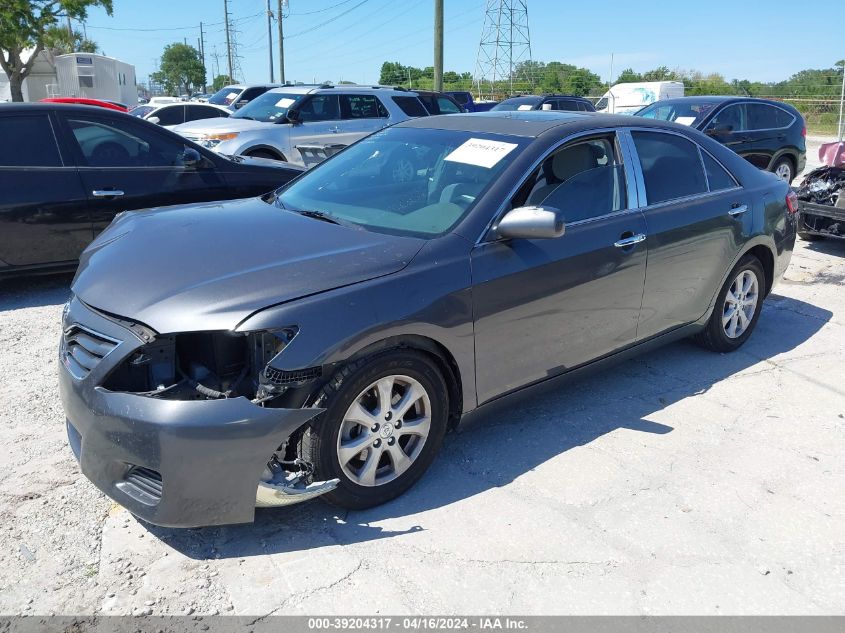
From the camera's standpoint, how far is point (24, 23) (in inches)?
1212

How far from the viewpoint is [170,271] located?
3.05 m

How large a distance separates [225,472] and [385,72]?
7677 centimetres

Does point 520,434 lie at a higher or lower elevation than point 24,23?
lower

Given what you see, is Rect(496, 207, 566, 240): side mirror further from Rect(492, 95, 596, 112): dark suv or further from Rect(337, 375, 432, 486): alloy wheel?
Rect(492, 95, 596, 112): dark suv

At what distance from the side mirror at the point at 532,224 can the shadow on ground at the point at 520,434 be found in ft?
2.88

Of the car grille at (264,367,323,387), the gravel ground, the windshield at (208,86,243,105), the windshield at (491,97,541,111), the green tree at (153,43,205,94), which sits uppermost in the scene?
the green tree at (153,43,205,94)

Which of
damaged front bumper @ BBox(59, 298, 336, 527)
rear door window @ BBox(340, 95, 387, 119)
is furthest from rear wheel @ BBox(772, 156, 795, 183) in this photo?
damaged front bumper @ BBox(59, 298, 336, 527)

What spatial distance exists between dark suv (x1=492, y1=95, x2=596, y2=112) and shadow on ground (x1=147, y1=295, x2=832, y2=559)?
12527 mm

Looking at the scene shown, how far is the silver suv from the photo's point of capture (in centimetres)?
1034

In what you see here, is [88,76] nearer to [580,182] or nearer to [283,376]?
[580,182]

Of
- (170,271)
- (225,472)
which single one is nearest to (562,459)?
(225,472)

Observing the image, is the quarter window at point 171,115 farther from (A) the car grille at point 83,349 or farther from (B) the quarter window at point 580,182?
(A) the car grille at point 83,349

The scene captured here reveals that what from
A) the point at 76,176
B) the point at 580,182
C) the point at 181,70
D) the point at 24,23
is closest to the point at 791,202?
the point at 580,182

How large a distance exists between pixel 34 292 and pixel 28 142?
51.4 inches
